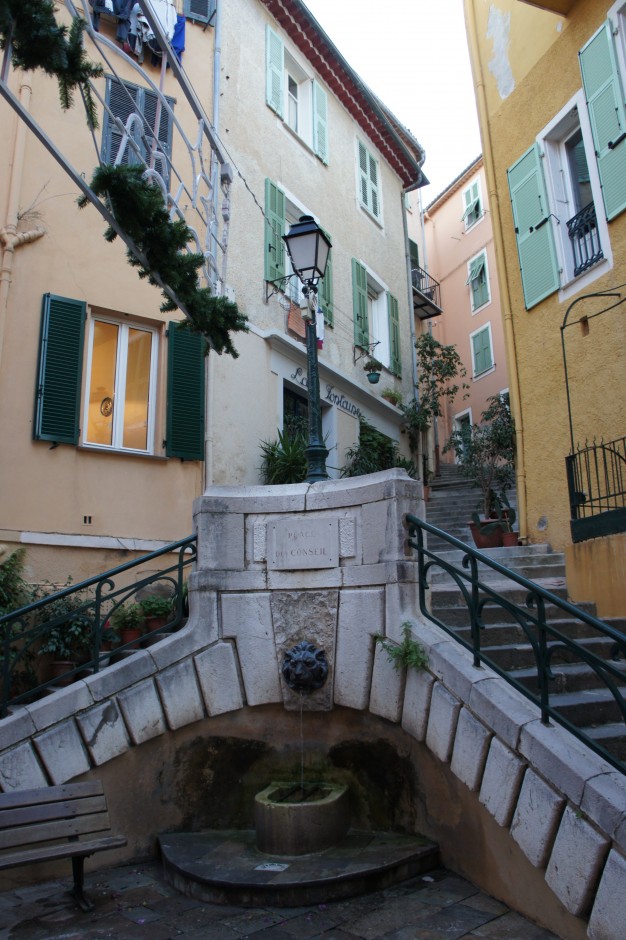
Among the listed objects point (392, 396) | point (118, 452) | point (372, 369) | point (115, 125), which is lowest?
point (118, 452)

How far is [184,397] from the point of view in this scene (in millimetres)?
8609

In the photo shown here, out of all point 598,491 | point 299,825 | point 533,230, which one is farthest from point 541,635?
point 533,230

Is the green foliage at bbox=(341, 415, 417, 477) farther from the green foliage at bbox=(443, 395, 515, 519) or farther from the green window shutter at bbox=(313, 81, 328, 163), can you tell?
the green window shutter at bbox=(313, 81, 328, 163)

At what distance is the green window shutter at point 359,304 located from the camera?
12.7 metres

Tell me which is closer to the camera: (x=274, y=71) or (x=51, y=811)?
(x=51, y=811)

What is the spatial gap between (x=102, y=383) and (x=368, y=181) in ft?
27.6

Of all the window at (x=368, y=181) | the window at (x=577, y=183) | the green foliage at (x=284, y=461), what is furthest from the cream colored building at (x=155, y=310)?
the window at (x=577, y=183)

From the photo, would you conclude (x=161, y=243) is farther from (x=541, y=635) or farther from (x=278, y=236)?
(x=278, y=236)

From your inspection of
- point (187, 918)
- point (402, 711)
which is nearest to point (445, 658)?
point (402, 711)

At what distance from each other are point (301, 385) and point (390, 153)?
731 cm

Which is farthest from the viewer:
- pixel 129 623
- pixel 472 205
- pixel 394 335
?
pixel 472 205

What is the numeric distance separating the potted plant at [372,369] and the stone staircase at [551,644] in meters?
5.39

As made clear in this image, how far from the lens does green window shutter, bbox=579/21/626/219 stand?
23.9 ft

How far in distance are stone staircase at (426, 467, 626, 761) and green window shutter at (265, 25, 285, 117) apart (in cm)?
776
